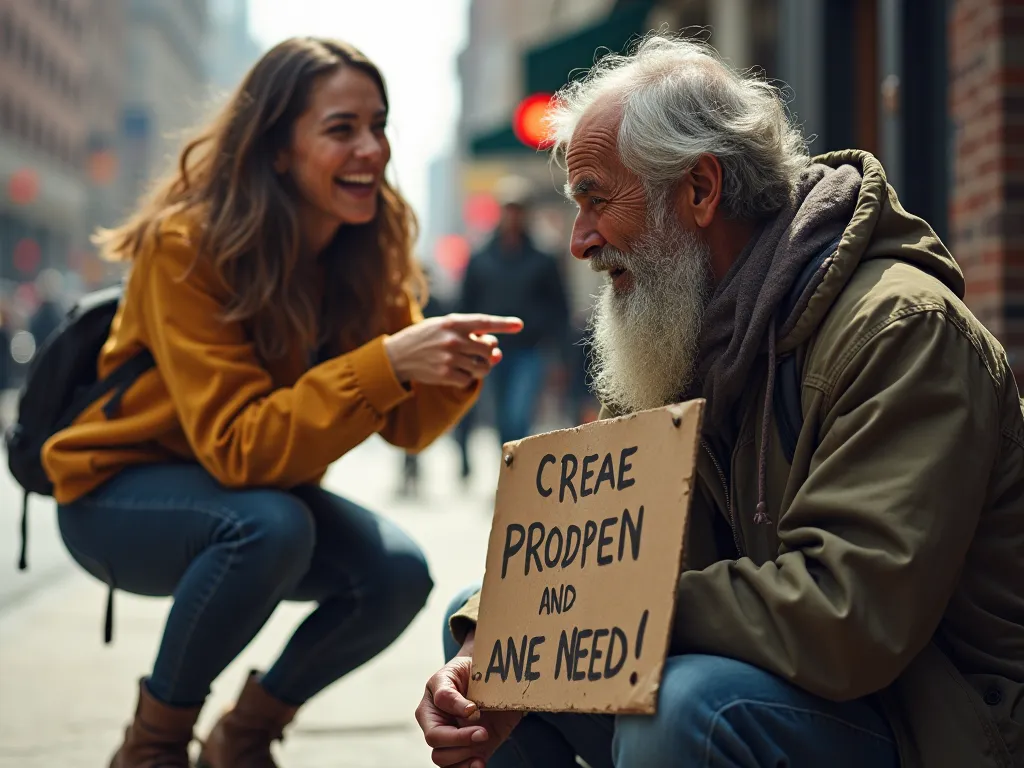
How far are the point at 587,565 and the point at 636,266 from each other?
1.78ft

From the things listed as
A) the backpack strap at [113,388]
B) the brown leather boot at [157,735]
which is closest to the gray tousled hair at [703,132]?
the backpack strap at [113,388]

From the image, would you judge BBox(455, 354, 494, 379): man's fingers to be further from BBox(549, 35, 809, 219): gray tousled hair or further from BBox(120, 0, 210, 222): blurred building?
BBox(120, 0, 210, 222): blurred building

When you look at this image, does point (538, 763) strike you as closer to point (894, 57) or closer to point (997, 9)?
point (997, 9)

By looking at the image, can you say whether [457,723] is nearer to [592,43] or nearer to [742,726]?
[742,726]

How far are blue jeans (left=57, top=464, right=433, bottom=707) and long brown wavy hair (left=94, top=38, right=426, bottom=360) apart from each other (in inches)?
15.5

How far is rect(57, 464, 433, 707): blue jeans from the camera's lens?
2.83 meters

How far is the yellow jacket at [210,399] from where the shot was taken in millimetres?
2869

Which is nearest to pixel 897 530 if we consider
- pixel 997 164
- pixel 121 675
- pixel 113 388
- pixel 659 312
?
pixel 659 312

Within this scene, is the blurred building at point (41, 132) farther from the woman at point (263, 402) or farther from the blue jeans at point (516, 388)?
the woman at point (263, 402)

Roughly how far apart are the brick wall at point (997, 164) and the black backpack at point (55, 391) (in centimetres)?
281

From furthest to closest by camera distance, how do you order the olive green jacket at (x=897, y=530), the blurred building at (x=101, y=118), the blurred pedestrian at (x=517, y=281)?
the blurred building at (x=101, y=118), the blurred pedestrian at (x=517, y=281), the olive green jacket at (x=897, y=530)

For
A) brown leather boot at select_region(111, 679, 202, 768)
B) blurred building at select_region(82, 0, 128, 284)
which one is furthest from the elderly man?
blurred building at select_region(82, 0, 128, 284)

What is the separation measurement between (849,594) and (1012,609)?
316mm

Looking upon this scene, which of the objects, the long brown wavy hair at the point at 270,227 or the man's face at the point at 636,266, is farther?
the long brown wavy hair at the point at 270,227
